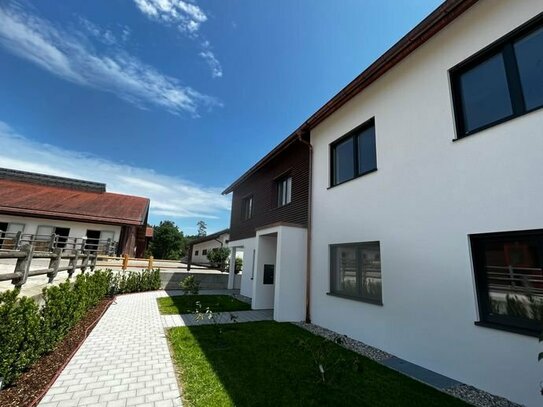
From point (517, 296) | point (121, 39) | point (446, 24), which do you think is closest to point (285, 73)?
point (121, 39)

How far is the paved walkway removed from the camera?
129 inches

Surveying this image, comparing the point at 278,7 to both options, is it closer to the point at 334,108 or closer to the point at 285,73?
the point at 285,73

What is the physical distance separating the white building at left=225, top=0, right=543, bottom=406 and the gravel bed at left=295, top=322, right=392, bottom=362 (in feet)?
0.53

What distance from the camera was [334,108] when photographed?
313 inches

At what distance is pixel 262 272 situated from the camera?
1023 centimetres

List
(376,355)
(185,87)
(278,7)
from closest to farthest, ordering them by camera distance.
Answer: (376,355)
(278,7)
(185,87)

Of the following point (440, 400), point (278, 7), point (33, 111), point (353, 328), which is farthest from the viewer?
point (33, 111)

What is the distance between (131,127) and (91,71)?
6850 mm

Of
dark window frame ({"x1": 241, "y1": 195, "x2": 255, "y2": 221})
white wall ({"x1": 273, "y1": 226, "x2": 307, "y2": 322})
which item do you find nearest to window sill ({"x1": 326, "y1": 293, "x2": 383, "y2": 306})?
white wall ({"x1": 273, "y1": 226, "x2": 307, "y2": 322})

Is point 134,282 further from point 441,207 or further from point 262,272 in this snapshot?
point 441,207

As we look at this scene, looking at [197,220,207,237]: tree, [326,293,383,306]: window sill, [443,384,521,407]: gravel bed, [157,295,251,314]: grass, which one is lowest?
[157,295,251,314]: grass

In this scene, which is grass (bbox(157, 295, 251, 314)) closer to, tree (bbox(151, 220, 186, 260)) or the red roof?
the red roof

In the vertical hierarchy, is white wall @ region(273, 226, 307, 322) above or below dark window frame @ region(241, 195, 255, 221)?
below

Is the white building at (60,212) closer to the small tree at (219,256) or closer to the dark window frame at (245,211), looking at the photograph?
the small tree at (219,256)
